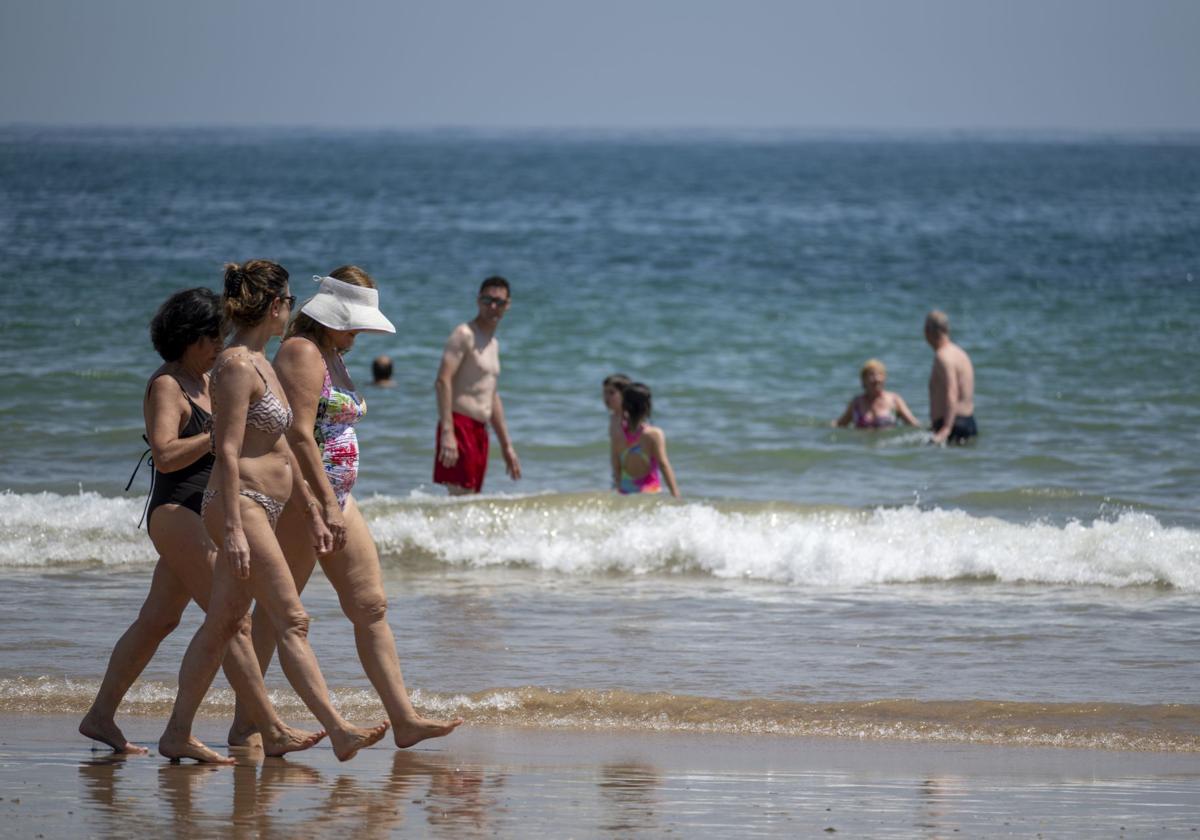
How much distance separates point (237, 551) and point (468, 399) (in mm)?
4788

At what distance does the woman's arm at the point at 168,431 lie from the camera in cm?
488

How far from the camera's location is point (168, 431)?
492cm

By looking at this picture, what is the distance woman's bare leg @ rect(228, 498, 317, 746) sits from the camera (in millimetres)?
4977

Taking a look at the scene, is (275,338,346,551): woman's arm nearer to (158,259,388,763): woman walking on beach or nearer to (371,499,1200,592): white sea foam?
(158,259,388,763): woman walking on beach

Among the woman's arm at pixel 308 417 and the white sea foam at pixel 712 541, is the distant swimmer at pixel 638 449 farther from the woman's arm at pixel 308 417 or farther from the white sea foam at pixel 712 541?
the woman's arm at pixel 308 417

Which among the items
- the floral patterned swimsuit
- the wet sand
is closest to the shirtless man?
the wet sand

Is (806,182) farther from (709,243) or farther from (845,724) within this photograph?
(845,724)

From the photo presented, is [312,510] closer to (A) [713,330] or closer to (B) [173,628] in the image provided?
(B) [173,628]

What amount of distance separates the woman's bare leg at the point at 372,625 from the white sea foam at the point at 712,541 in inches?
169

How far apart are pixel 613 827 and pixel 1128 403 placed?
13394 mm

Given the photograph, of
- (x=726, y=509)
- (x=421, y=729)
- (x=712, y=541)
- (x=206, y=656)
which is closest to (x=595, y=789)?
(x=421, y=729)

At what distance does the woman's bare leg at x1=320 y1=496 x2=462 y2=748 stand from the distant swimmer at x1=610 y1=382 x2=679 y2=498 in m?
4.99

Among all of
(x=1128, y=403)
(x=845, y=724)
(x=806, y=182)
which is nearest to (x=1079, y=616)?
(x=845, y=724)

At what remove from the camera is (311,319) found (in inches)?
197
